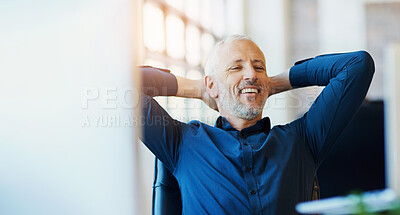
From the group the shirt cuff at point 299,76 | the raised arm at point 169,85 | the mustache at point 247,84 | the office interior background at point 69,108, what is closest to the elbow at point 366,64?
the shirt cuff at point 299,76

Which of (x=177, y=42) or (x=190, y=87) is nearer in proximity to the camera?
(x=190, y=87)

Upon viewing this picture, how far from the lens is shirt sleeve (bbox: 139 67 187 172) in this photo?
85 cm

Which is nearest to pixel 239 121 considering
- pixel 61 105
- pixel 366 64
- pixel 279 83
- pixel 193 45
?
pixel 279 83

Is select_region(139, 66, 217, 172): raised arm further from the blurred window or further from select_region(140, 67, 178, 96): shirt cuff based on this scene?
the blurred window

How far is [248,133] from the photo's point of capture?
893mm

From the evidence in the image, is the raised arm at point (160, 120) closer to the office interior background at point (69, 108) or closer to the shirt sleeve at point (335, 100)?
the office interior background at point (69, 108)

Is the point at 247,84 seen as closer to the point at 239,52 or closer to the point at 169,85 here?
the point at 239,52

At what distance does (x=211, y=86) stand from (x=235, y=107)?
0.08 m

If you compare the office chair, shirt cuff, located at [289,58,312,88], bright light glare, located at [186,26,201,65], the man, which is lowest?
the office chair

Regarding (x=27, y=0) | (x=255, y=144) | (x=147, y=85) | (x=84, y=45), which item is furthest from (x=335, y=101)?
(x=27, y=0)

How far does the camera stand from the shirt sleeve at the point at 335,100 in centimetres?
85

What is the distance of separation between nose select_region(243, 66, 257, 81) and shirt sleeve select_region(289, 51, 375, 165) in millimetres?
154

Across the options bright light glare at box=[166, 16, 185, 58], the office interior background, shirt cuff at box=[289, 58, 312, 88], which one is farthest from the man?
bright light glare at box=[166, 16, 185, 58]

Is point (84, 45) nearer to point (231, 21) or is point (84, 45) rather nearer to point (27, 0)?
point (27, 0)
